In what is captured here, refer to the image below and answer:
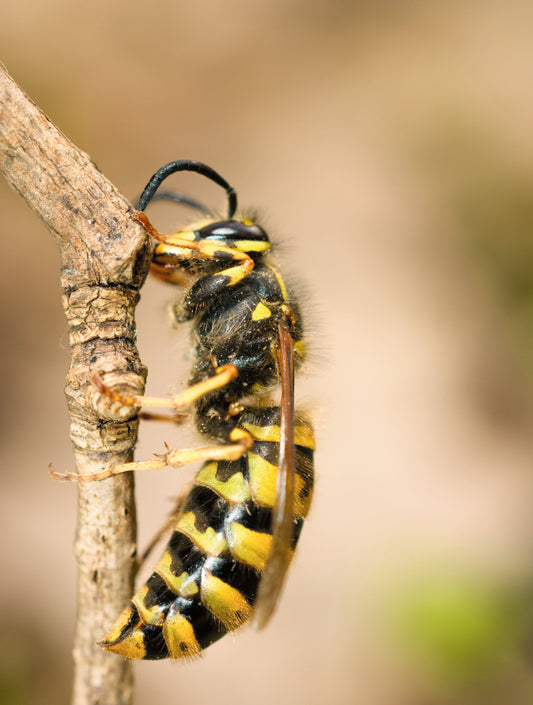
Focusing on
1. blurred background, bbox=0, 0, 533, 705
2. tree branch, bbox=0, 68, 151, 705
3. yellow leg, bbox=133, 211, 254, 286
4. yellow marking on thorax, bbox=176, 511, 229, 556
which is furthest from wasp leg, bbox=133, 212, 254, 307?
yellow marking on thorax, bbox=176, 511, 229, 556

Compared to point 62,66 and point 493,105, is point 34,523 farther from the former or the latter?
point 493,105

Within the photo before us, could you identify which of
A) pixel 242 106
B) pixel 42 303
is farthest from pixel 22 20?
pixel 42 303

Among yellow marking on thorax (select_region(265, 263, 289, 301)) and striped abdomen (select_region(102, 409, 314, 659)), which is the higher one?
yellow marking on thorax (select_region(265, 263, 289, 301))

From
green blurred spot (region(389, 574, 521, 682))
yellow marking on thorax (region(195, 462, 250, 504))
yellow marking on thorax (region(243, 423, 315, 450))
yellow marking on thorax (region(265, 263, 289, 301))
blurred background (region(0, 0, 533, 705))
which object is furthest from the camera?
blurred background (region(0, 0, 533, 705))

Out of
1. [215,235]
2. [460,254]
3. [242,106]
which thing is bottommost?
[215,235]

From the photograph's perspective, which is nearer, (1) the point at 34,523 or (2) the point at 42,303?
(1) the point at 34,523

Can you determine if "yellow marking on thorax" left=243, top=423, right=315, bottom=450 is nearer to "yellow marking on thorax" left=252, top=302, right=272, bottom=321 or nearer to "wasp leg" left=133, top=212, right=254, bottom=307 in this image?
"yellow marking on thorax" left=252, top=302, right=272, bottom=321

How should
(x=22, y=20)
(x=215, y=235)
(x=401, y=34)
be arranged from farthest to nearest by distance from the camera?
1. (x=401, y=34)
2. (x=22, y=20)
3. (x=215, y=235)

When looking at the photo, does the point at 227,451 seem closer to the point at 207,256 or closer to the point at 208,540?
the point at 208,540

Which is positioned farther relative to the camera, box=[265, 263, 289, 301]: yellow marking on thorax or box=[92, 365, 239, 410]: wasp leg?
box=[265, 263, 289, 301]: yellow marking on thorax
